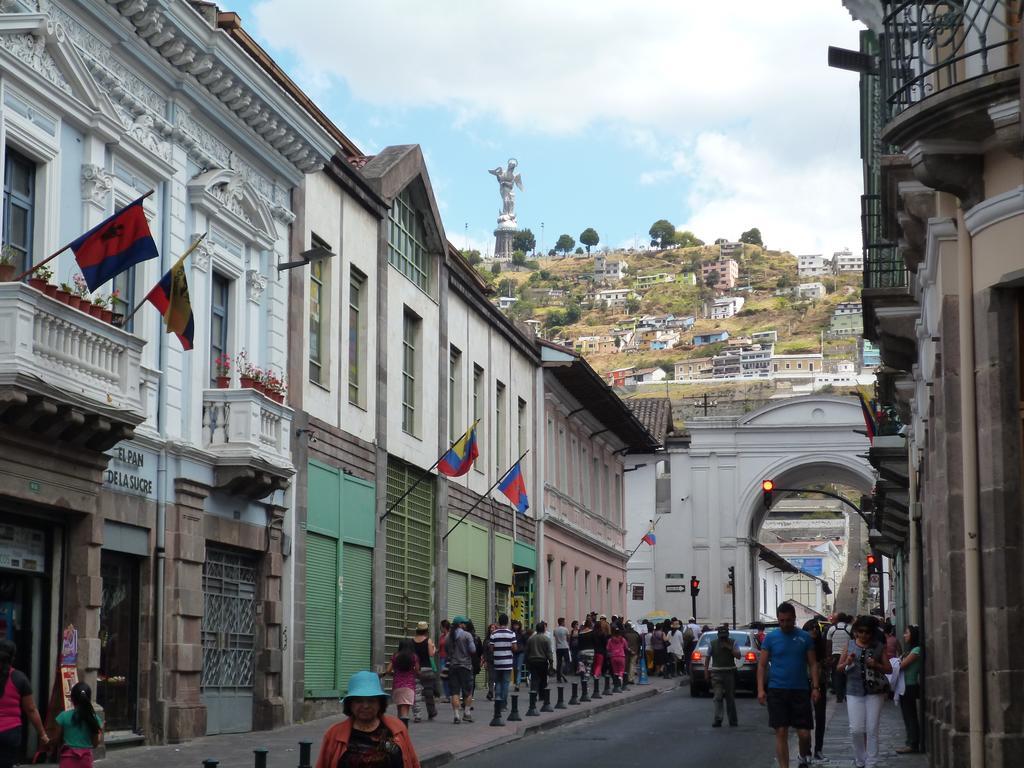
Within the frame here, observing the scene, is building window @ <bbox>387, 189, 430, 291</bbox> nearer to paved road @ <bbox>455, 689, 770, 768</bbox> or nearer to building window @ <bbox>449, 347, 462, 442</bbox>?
building window @ <bbox>449, 347, 462, 442</bbox>

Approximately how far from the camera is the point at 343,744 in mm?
7938

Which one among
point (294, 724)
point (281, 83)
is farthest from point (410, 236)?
point (294, 724)

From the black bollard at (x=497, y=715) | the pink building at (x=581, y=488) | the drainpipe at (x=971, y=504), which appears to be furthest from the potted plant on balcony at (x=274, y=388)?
the pink building at (x=581, y=488)

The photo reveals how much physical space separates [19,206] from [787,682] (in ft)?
29.8

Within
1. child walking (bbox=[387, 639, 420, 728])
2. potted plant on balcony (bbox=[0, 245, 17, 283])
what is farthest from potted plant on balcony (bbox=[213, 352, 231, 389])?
potted plant on balcony (bbox=[0, 245, 17, 283])

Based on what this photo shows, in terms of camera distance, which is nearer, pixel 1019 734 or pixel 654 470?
pixel 1019 734

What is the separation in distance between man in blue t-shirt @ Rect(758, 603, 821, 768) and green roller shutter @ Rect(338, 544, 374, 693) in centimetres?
1205

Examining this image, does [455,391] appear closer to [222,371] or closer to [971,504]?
[222,371]

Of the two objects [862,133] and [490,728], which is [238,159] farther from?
[862,133]

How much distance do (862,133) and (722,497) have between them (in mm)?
40556

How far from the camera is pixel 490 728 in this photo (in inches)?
941

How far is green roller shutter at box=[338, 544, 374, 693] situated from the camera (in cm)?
2720

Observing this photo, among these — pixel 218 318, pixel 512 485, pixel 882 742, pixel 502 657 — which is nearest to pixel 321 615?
pixel 502 657

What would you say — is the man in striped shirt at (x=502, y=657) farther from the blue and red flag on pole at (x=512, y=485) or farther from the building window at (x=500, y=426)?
the building window at (x=500, y=426)
